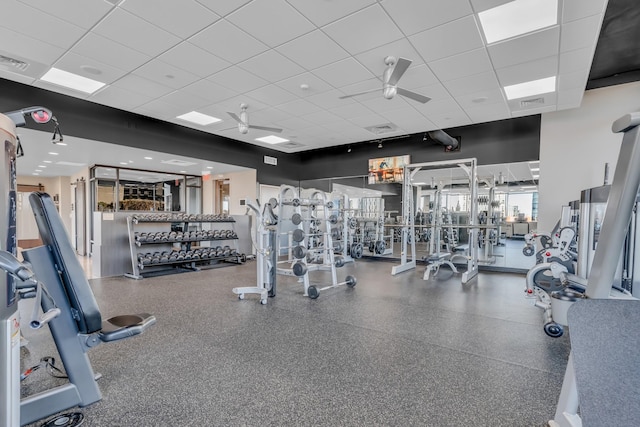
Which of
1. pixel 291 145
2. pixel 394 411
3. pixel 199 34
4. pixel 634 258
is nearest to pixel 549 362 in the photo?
pixel 634 258

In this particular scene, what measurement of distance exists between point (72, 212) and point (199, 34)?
10.2 metres

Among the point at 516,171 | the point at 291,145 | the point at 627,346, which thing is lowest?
the point at 627,346

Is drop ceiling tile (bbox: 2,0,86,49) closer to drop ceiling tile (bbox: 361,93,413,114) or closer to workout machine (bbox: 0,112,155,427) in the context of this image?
workout machine (bbox: 0,112,155,427)

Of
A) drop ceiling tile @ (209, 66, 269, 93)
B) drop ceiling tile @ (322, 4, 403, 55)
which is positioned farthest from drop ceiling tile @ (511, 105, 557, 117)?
drop ceiling tile @ (209, 66, 269, 93)

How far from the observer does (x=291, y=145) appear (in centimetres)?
847

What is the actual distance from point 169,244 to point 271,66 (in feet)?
14.8

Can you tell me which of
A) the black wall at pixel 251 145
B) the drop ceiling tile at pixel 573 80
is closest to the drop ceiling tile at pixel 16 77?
the black wall at pixel 251 145

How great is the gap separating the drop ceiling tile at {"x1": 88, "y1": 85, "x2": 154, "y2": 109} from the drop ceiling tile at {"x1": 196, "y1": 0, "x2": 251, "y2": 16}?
107 inches

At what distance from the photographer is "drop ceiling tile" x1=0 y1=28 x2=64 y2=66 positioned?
3.35 metres

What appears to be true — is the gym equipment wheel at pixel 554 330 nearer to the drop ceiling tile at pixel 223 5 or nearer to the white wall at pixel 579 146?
the white wall at pixel 579 146

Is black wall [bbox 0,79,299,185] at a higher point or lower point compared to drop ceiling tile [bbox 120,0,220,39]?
lower

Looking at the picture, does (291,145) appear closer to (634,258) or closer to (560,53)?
(560,53)

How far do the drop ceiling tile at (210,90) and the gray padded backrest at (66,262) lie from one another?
3326mm

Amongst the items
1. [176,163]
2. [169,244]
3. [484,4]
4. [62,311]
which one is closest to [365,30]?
[484,4]
